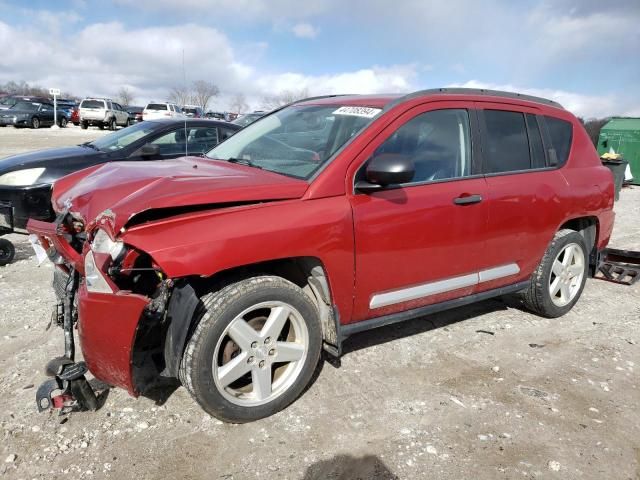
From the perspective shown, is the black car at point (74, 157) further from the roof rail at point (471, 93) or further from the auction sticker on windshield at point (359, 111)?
the roof rail at point (471, 93)

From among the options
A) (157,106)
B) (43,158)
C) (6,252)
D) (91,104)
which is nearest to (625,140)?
(43,158)

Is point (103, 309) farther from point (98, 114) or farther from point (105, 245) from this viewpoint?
point (98, 114)

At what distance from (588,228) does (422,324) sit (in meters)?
1.81

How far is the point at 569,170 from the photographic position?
13.6 feet

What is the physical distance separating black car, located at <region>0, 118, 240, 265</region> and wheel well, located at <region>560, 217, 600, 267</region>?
3.53 metres

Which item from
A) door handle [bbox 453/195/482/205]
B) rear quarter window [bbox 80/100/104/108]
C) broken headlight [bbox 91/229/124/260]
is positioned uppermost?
rear quarter window [bbox 80/100/104/108]

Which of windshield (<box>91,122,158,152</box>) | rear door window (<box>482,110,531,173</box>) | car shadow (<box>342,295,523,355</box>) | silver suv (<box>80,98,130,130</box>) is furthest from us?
silver suv (<box>80,98,130,130</box>)

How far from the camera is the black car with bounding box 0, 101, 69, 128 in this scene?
27.5 meters

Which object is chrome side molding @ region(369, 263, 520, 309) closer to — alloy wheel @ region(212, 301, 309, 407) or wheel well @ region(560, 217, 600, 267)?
alloy wheel @ region(212, 301, 309, 407)

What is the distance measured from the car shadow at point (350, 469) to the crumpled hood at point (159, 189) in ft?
4.60

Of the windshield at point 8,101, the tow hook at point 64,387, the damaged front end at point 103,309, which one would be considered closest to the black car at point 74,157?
the damaged front end at point 103,309

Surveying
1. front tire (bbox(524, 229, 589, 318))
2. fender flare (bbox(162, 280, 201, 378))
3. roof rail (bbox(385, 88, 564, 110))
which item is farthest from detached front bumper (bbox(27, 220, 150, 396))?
front tire (bbox(524, 229, 589, 318))

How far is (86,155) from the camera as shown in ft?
19.6

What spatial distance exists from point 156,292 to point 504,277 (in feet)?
8.58
